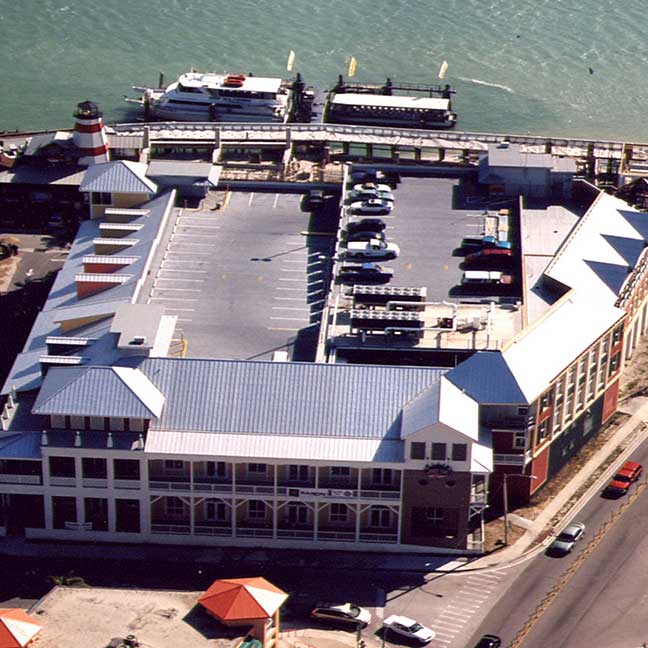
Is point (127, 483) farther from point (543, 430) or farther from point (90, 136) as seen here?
point (90, 136)

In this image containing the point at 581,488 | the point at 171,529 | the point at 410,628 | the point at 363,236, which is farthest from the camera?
the point at 363,236

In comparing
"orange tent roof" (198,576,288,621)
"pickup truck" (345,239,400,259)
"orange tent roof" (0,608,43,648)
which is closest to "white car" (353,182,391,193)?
"pickup truck" (345,239,400,259)

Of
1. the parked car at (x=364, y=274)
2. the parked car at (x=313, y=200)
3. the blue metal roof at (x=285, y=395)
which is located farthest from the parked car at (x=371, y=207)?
the blue metal roof at (x=285, y=395)

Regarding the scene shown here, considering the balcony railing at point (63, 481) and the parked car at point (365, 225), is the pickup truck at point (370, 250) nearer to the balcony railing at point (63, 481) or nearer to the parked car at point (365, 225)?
the parked car at point (365, 225)

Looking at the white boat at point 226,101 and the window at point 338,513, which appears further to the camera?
the white boat at point 226,101

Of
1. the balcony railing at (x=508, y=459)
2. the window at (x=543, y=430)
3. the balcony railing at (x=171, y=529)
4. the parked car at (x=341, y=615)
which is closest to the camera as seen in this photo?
the parked car at (x=341, y=615)

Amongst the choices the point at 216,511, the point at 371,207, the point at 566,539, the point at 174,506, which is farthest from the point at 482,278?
the point at 174,506

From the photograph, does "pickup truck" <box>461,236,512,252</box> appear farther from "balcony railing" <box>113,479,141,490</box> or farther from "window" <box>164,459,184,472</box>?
"balcony railing" <box>113,479,141,490</box>
